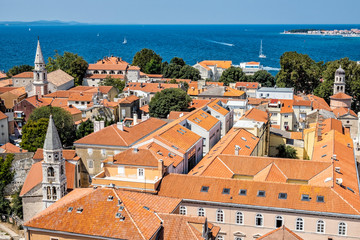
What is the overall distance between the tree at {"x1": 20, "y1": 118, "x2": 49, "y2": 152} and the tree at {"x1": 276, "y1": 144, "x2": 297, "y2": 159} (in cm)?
2321

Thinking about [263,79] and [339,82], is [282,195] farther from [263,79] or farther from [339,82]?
[263,79]

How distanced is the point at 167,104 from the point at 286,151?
1694 centimetres

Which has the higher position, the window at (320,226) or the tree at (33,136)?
the tree at (33,136)

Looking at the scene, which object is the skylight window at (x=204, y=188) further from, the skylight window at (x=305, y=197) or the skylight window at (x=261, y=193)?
the skylight window at (x=305, y=197)

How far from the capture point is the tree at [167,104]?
5700cm

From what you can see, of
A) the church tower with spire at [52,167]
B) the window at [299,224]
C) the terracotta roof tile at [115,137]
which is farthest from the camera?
the terracotta roof tile at [115,137]

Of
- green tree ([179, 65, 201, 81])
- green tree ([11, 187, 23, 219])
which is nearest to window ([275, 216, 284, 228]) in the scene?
green tree ([11, 187, 23, 219])

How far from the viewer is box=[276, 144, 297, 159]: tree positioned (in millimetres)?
45750

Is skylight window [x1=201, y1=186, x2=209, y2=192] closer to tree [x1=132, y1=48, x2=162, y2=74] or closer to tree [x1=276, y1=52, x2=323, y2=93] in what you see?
tree [x1=276, y1=52, x2=323, y2=93]

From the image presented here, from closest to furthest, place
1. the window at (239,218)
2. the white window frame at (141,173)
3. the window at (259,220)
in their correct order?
the window at (259,220) < the window at (239,218) < the white window frame at (141,173)

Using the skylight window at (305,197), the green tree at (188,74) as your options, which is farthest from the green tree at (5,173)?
the green tree at (188,74)

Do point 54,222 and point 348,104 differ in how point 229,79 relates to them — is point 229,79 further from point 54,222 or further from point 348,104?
point 54,222

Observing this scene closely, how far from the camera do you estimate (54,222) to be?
23.5 meters

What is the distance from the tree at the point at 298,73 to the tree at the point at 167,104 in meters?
24.8
